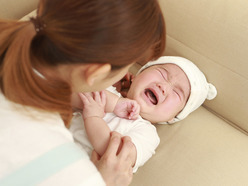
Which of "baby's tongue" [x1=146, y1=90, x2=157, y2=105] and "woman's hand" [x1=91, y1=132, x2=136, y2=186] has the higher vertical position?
"woman's hand" [x1=91, y1=132, x2=136, y2=186]

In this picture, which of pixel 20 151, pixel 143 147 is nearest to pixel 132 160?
pixel 143 147

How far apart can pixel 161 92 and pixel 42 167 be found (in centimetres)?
71

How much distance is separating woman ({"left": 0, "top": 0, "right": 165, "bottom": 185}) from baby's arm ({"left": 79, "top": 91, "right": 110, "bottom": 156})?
31 cm

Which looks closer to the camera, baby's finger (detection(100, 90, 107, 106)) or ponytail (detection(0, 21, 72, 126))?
ponytail (detection(0, 21, 72, 126))

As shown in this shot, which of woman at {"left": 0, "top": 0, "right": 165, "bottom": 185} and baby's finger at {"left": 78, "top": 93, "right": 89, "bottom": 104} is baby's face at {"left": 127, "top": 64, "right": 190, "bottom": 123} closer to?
baby's finger at {"left": 78, "top": 93, "right": 89, "bottom": 104}

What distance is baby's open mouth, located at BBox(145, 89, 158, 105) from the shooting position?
1.21m

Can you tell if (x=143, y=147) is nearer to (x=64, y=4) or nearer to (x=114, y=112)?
(x=114, y=112)

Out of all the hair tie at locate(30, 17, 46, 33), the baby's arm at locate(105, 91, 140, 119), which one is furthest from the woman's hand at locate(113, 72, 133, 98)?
the hair tie at locate(30, 17, 46, 33)

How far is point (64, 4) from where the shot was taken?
1.84 ft

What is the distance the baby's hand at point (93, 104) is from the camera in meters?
1.05

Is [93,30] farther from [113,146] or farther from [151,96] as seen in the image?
[151,96]

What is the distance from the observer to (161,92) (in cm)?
119

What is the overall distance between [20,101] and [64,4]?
0.83 ft

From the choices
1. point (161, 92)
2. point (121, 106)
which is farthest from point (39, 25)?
point (161, 92)
